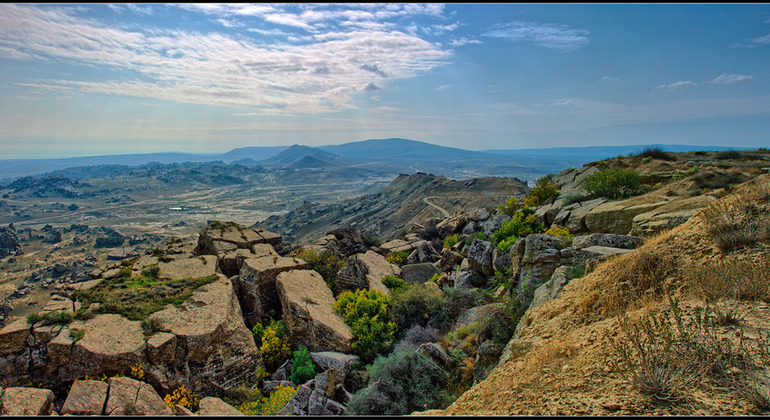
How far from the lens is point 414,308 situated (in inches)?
397

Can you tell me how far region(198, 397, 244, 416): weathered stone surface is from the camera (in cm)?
605

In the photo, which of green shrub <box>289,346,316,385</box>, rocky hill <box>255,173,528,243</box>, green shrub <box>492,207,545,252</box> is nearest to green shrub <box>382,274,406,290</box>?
green shrub <box>492,207,545,252</box>

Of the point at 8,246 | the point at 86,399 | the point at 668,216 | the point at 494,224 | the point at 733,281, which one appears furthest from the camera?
the point at 8,246

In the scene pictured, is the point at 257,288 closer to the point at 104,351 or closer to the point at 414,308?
the point at 104,351

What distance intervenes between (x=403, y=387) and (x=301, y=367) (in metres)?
2.93

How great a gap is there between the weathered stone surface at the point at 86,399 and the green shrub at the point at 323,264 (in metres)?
7.62

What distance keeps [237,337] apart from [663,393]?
8361mm

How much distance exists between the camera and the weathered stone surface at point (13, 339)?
6.42 m

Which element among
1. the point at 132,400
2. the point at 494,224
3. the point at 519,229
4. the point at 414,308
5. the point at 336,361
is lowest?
the point at 336,361

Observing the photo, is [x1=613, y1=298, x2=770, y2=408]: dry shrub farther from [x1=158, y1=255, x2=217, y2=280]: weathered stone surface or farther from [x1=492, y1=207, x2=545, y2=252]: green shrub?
[x1=158, y1=255, x2=217, y2=280]: weathered stone surface

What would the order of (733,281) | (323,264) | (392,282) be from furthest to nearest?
(323,264), (392,282), (733,281)

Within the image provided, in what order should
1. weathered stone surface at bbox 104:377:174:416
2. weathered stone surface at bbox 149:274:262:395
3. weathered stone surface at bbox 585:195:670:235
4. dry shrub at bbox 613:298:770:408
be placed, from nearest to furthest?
dry shrub at bbox 613:298:770:408, weathered stone surface at bbox 104:377:174:416, weathered stone surface at bbox 149:274:262:395, weathered stone surface at bbox 585:195:670:235

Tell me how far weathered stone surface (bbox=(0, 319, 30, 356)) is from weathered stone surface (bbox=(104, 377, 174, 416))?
243 centimetres

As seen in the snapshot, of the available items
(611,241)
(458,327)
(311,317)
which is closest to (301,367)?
(311,317)
